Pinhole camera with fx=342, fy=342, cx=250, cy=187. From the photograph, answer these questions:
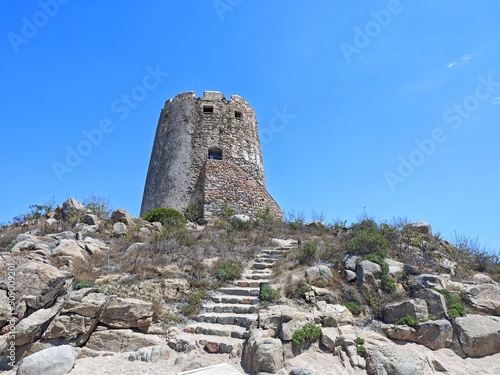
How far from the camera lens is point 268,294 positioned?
26.1 feet

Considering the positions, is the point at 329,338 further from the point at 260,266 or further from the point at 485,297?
the point at 485,297

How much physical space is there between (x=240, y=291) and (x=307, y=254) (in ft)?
8.16

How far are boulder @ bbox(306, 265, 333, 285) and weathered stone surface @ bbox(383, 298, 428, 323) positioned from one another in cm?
163

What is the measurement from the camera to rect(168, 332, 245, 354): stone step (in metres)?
6.41

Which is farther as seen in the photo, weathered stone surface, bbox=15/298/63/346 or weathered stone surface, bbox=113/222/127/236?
weathered stone surface, bbox=113/222/127/236

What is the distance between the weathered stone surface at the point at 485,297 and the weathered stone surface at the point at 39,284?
357 inches

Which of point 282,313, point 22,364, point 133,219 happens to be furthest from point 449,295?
point 133,219

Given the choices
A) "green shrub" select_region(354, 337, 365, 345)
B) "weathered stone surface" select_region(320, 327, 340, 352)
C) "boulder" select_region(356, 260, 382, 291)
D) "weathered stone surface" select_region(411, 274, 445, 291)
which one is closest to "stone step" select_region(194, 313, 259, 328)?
"weathered stone surface" select_region(320, 327, 340, 352)

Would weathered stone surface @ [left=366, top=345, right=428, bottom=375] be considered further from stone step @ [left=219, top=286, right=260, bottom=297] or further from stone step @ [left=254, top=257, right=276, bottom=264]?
stone step @ [left=254, top=257, right=276, bottom=264]

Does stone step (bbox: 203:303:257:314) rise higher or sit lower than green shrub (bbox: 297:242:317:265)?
lower

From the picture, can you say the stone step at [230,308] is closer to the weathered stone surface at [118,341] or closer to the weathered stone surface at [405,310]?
the weathered stone surface at [118,341]

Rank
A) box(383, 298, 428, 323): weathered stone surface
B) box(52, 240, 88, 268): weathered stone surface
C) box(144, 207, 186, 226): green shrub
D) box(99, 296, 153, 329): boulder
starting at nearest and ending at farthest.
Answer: box(99, 296, 153, 329): boulder < box(383, 298, 428, 323): weathered stone surface < box(52, 240, 88, 268): weathered stone surface < box(144, 207, 186, 226): green shrub

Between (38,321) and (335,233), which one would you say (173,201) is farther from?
(38,321)

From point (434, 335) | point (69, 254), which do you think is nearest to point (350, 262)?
point (434, 335)
